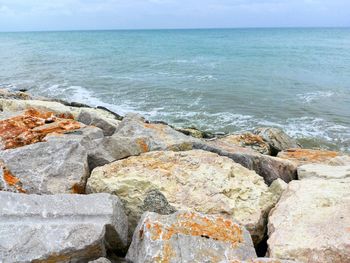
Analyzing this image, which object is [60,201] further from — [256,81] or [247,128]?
[256,81]

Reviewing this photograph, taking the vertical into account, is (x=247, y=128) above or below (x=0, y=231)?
below

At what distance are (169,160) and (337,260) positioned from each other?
2905 mm

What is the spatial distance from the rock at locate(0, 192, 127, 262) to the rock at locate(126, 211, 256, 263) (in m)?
0.41

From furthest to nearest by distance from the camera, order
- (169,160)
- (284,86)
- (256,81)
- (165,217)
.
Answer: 1. (256,81)
2. (284,86)
3. (169,160)
4. (165,217)

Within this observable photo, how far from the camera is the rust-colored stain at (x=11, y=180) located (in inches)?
189

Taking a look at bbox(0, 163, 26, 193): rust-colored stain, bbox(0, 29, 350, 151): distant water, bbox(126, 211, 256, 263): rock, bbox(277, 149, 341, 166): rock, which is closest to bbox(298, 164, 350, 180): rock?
bbox(277, 149, 341, 166): rock

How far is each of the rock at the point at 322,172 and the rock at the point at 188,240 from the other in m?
3.13

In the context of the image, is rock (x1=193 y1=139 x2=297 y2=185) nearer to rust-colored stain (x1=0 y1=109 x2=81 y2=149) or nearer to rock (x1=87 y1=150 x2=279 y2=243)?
rock (x1=87 y1=150 x2=279 y2=243)

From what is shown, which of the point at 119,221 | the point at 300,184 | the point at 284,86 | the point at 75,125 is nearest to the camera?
the point at 119,221

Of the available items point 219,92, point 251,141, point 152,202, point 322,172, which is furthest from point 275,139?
point 219,92

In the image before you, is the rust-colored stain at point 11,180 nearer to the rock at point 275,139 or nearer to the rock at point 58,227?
the rock at point 58,227

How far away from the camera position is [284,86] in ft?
91.5

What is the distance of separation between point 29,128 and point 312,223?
5.44 metres

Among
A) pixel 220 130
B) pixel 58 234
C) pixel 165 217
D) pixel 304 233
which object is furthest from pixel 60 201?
pixel 220 130
